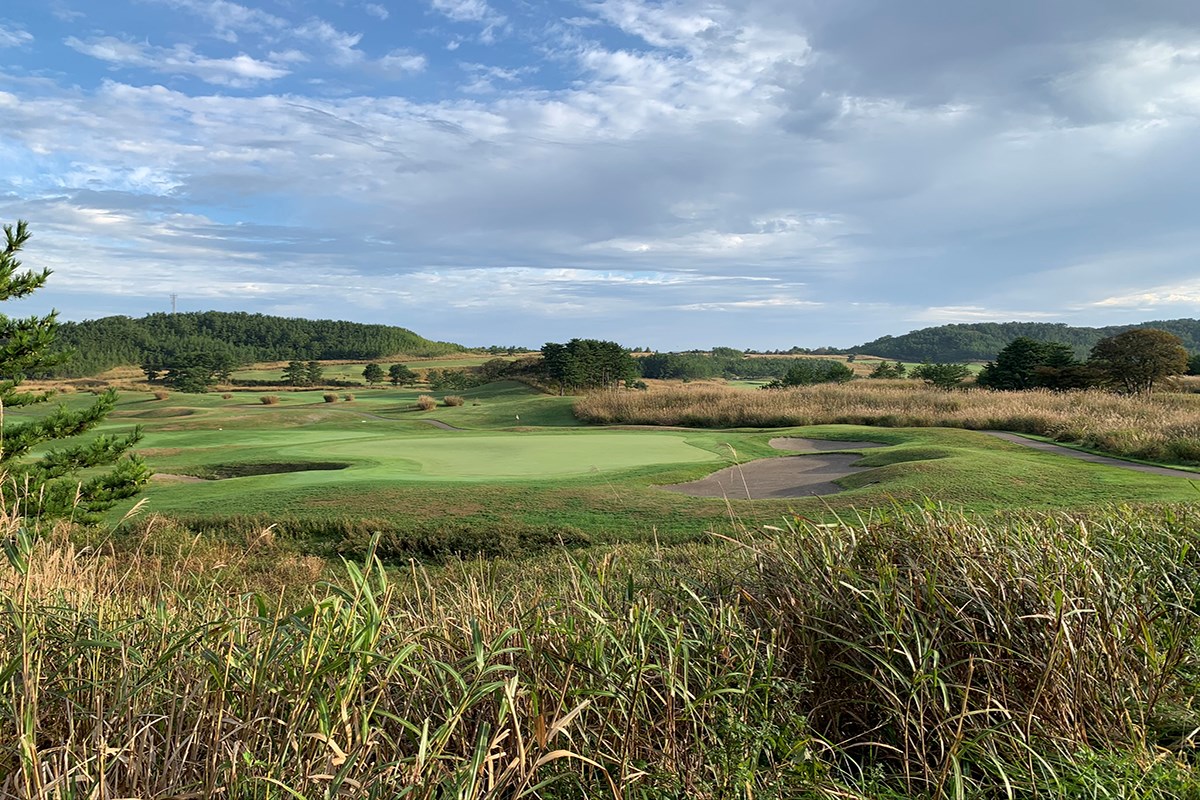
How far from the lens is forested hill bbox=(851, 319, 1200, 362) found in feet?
312

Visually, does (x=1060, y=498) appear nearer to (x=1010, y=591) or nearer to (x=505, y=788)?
(x=1010, y=591)

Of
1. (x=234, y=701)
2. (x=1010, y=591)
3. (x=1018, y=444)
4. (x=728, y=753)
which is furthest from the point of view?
(x=1018, y=444)

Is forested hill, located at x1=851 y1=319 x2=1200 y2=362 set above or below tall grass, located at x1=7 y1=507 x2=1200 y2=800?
above

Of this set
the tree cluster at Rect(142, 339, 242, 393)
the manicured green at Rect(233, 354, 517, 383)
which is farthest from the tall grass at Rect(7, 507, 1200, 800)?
the tree cluster at Rect(142, 339, 242, 393)

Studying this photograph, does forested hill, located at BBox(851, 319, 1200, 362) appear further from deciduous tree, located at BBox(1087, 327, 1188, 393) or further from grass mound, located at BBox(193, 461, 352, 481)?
grass mound, located at BBox(193, 461, 352, 481)

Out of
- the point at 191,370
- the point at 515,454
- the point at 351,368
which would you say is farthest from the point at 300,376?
the point at 515,454

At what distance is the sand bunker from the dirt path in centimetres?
433

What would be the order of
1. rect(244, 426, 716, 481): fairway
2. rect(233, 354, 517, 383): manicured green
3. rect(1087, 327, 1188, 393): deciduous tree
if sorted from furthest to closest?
rect(233, 354, 517, 383): manicured green
rect(1087, 327, 1188, 393): deciduous tree
rect(244, 426, 716, 481): fairway

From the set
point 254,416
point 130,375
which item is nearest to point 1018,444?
point 254,416

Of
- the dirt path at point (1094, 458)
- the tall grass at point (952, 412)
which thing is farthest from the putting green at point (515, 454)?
the dirt path at point (1094, 458)

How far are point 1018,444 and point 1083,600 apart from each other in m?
17.0

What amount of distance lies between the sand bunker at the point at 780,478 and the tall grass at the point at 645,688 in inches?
333

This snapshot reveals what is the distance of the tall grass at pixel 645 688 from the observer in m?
2.38

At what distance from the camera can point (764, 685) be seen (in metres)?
2.96
